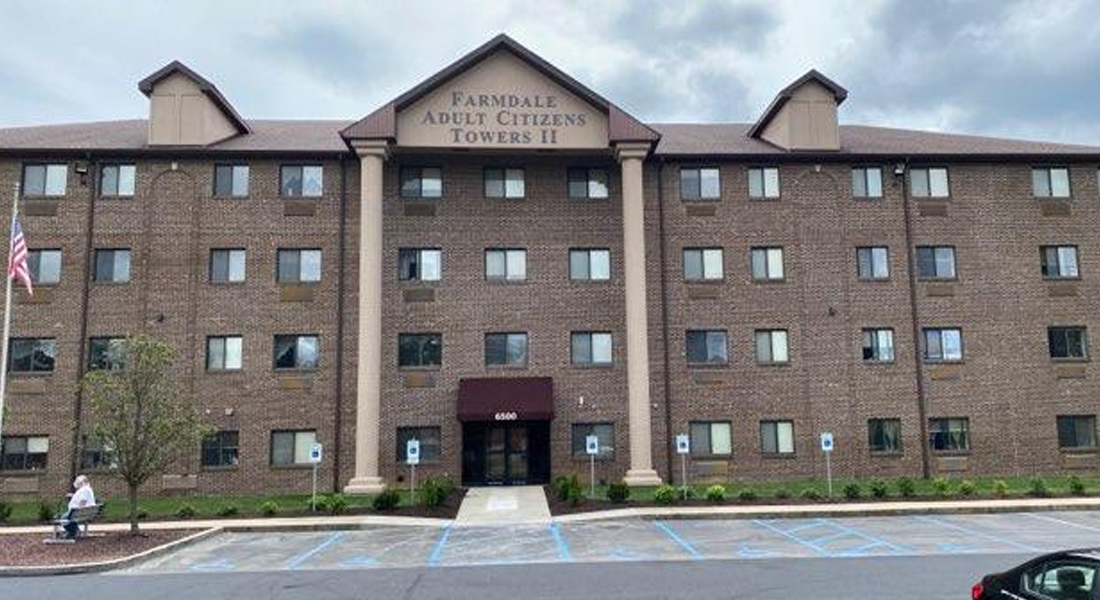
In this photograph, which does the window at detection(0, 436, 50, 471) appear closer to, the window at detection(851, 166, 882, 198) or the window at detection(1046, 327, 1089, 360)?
the window at detection(851, 166, 882, 198)

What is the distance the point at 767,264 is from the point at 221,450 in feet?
64.2

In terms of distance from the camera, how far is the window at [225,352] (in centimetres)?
2909

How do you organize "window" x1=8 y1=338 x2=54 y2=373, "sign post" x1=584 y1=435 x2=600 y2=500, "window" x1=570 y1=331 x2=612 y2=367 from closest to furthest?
"sign post" x1=584 y1=435 x2=600 y2=500 < "window" x1=8 y1=338 x2=54 y2=373 < "window" x1=570 y1=331 x2=612 y2=367

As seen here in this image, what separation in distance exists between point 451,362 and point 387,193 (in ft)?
20.8

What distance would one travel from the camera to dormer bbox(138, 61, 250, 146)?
29859 mm

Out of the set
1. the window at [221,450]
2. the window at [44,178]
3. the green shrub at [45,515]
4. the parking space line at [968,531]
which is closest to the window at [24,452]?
the window at [221,450]

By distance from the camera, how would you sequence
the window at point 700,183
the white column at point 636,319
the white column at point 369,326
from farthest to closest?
the window at point 700,183 → the white column at point 636,319 → the white column at point 369,326

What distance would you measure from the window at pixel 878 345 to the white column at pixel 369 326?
1670cm

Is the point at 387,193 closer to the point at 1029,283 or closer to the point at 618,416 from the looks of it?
the point at 618,416

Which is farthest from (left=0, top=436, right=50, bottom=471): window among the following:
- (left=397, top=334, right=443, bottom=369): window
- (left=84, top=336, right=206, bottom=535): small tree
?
(left=397, top=334, right=443, bottom=369): window

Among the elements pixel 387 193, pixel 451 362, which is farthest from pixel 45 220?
pixel 451 362

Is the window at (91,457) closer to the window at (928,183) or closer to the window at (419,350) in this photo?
the window at (419,350)

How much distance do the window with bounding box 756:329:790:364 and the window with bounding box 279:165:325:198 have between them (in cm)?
1614

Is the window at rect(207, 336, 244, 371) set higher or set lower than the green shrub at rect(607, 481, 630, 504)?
higher
